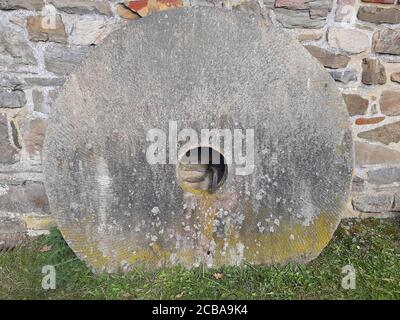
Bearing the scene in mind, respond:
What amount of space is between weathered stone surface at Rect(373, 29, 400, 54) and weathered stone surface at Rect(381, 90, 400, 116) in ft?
0.86

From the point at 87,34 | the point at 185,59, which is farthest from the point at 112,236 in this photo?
the point at 87,34

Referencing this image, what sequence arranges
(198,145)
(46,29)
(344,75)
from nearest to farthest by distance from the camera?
1. (198,145)
2. (46,29)
3. (344,75)

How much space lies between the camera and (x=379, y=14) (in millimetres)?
2533

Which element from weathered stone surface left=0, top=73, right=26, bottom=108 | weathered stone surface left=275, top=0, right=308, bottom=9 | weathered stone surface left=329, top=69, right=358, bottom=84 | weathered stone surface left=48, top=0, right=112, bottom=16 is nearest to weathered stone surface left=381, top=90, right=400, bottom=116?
weathered stone surface left=329, top=69, right=358, bottom=84

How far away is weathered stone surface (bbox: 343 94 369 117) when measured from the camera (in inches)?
106

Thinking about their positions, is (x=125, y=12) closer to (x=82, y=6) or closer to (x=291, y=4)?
(x=82, y=6)

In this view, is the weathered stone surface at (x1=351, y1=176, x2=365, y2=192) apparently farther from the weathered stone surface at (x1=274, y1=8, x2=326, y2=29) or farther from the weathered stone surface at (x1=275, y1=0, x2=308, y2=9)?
the weathered stone surface at (x1=275, y1=0, x2=308, y2=9)

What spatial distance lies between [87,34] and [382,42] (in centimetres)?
179

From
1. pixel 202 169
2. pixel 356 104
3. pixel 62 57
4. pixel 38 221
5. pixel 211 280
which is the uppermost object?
pixel 62 57

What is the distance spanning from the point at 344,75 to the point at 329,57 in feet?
0.51

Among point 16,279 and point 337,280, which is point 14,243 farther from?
point 337,280

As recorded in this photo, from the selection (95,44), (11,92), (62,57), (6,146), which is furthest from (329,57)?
(6,146)

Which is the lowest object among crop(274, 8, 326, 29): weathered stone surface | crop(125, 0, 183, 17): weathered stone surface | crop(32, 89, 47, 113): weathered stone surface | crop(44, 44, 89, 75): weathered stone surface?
crop(32, 89, 47, 113): weathered stone surface

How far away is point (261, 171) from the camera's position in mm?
2260
